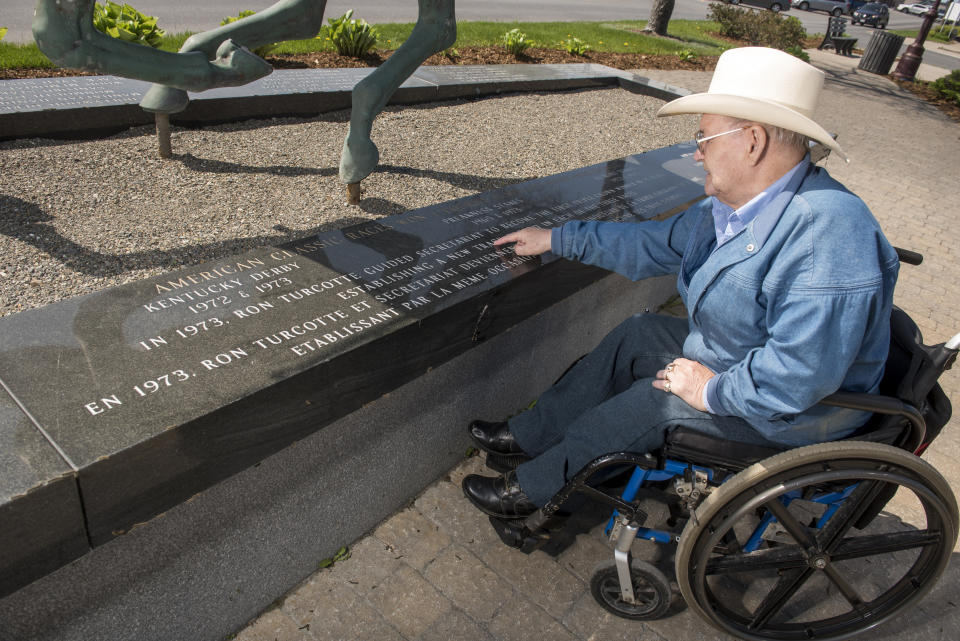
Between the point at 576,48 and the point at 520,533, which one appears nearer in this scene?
the point at 520,533

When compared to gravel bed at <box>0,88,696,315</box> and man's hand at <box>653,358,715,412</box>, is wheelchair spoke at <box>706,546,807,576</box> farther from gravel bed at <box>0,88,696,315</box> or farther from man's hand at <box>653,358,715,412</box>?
gravel bed at <box>0,88,696,315</box>

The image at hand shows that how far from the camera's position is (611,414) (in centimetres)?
209

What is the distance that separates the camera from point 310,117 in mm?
5418

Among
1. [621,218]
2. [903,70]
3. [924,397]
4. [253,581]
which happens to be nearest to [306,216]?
[621,218]

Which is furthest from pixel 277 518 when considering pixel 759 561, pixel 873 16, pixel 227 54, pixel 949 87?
pixel 873 16

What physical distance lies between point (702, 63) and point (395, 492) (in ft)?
40.3

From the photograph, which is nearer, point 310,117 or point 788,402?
point 788,402

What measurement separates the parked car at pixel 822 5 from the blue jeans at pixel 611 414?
131ft

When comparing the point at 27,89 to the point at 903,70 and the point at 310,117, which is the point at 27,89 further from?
the point at 903,70

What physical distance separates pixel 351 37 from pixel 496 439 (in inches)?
246

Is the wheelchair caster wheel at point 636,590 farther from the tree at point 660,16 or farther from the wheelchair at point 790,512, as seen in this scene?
the tree at point 660,16

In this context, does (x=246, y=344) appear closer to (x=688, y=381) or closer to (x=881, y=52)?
(x=688, y=381)

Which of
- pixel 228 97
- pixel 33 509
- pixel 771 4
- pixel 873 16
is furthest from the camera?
pixel 873 16

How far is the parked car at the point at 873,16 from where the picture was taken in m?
33.3
